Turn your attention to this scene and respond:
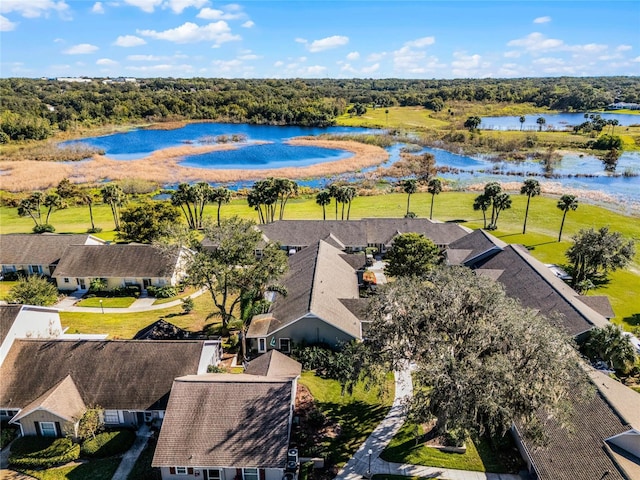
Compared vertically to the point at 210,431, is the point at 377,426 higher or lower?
lower

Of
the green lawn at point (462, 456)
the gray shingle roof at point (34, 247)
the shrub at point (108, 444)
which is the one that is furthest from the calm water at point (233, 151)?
the green lawn at point (462, 456)

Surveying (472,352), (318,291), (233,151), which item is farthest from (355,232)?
(233,151)

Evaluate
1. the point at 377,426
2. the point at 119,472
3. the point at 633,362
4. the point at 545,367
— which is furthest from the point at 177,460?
the point at 633,362

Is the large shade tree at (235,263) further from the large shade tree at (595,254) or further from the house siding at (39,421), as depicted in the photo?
the large shade tree at (595,254)

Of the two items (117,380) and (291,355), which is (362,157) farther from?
(117,380)

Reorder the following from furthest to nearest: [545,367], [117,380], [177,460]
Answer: [117,380] → [177,460] → [545,367]
